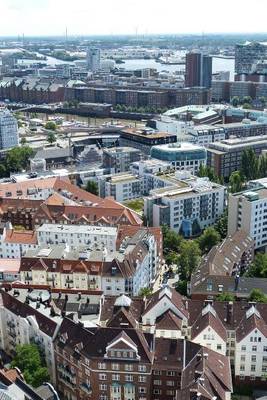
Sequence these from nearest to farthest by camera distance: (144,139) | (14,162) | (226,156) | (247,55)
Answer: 1. (226,156)
2. (14,162)
3. (144,139)
4. (247,55)

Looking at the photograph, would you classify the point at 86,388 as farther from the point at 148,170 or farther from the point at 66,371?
the point at 148,170

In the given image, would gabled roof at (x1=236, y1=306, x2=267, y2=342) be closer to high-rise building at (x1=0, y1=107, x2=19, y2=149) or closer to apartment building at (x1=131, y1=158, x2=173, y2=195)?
apartment building at (x1=131, y1=158, x2=173, y2=195)

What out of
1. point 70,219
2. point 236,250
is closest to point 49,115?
point 70,219

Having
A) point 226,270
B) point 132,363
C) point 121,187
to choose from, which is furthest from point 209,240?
point 132,363

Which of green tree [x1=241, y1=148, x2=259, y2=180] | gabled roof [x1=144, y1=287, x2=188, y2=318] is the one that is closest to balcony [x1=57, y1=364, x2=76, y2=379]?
gabled roof [x1=144, y1=287, x2=188, y2=318]

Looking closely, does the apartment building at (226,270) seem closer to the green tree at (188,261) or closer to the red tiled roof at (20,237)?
the green tree at (188,261)

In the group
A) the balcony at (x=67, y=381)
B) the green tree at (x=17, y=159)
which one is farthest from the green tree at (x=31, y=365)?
the green tree at (x=17, y=159)

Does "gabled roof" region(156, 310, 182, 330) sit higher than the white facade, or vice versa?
"gabled roof" region(156, 310, 182, 330)
